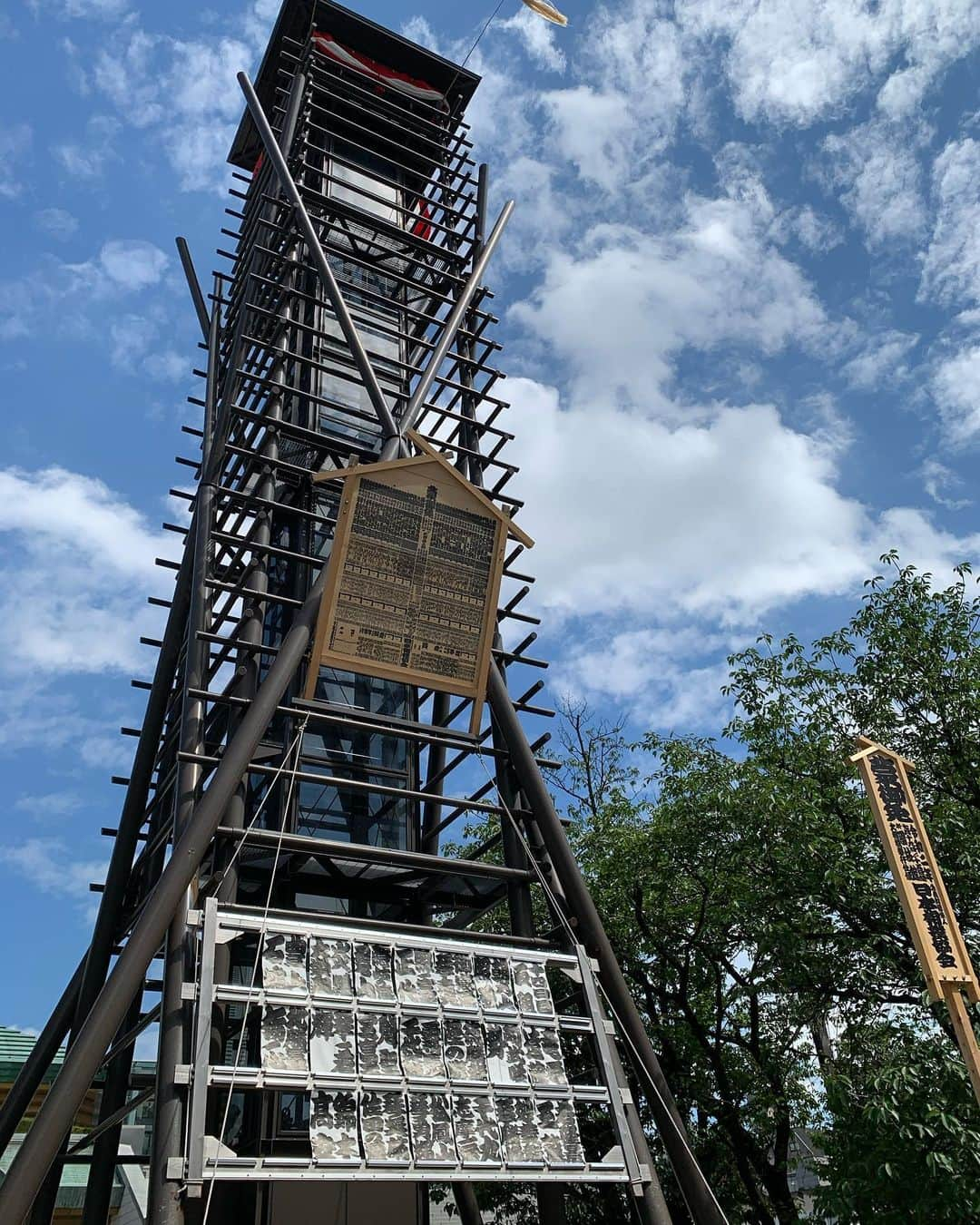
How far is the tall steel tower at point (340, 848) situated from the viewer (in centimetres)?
719

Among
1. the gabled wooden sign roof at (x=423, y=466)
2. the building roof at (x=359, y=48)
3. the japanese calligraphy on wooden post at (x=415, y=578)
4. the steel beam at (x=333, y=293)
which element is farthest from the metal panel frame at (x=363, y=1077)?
the building roof at (x=359, y=48)

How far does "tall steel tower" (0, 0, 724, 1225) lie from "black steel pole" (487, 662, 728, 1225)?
32 millimetres

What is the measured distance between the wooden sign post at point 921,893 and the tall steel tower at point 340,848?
245 centimetres

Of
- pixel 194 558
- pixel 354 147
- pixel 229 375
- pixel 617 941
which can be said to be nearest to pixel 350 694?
pixel 194 558

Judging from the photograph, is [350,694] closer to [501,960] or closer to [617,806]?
[501,960]

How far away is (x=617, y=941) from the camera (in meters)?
13.7

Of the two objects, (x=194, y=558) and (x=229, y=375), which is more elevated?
(x=229, y=375)

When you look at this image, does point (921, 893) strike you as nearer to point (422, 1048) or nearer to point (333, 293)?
point (422, 1048)

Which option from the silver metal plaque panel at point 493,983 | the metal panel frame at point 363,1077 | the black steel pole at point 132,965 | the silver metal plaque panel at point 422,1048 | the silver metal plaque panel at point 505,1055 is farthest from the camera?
the silver metal plaque panel at point 493,983

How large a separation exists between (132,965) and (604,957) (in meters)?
4.10

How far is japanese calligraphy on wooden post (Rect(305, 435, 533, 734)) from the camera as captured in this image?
9570 millimetres

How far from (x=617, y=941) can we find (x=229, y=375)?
907 centimetres

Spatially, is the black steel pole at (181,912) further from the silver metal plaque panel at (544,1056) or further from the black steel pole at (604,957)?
the black steel pole at (604,957)

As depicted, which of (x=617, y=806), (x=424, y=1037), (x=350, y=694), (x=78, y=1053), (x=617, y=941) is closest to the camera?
(x=78, y=1053)
